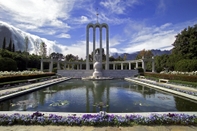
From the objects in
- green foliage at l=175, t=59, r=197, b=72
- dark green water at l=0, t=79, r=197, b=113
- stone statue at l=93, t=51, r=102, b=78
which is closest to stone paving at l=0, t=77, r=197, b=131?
dark green water at l=0, t=79, r=197, b=113

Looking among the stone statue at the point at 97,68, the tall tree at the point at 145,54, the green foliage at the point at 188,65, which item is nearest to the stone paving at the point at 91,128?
the stone statue at the point at 97,68

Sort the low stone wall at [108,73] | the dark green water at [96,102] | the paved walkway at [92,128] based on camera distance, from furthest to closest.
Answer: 1. the low stone wall at [108,73]
2. the dark green water at [96,102]
3. the paved walkway at [92,128]

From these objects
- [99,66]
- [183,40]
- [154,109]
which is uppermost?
[183,40]

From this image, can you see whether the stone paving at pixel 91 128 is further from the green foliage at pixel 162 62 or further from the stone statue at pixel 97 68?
the green foliage at pixel 162 62

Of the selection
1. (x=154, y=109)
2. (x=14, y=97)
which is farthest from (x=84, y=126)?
(x=14, y=97)

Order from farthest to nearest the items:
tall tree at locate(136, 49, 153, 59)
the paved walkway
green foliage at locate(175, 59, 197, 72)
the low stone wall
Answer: tall tree at locate(136, 49, 153, 59) < the low stone wall < green foliage at locate(175, 59, 197, 72) < the paved walkway

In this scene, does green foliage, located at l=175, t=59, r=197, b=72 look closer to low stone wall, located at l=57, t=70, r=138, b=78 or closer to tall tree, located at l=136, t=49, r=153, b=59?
low stone wall, located at l=57, t=70, r=138, b=78

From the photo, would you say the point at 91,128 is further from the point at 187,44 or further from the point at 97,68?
the point at 187,44

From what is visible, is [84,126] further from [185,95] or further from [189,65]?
[189,65]

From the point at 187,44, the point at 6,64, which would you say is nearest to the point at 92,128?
the point at 6,64

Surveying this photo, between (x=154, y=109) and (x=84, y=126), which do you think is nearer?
(x=84, y=126)

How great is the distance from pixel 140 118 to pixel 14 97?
280 inches

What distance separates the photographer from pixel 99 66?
2469cm

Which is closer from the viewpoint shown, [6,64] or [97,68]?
[97,68]
